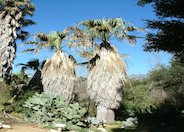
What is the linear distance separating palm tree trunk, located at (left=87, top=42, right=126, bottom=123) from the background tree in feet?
18.2

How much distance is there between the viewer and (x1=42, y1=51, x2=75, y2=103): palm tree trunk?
22047mm

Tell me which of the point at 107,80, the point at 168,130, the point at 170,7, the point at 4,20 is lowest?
the point at 168,130

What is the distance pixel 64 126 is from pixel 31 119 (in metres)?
2.52

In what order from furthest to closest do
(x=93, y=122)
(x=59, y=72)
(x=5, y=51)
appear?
(x=5, y=51)
(x=59, y=72)
(x=93, y=122)

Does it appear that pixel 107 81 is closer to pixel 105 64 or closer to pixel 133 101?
pixel 105 64

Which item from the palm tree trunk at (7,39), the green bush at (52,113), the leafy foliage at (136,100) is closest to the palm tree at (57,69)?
the palm tree trunk at (7,39)

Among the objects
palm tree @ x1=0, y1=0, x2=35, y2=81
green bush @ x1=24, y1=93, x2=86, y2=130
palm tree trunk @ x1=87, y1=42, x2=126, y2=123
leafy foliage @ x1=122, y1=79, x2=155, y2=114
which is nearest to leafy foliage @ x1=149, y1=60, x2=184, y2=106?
leafy foliage @ x1=122, y1=79, x2=155, y2=114

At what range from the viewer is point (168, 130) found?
13.2 meters

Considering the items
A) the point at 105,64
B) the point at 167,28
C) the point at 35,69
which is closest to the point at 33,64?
the point at 35,69

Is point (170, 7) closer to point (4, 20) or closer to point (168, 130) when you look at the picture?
point (168, 130)

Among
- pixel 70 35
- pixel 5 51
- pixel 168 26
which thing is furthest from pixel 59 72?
pixel 168 26

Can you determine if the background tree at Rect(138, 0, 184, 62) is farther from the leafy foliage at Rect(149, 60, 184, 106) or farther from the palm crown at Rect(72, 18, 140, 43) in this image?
the leafy foliage at Rect(149, 60, 184, 106)

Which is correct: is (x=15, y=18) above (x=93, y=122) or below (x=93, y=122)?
above

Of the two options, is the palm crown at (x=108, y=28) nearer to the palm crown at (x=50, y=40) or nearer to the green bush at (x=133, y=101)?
the palm crown at (x=50, y=40)
